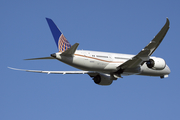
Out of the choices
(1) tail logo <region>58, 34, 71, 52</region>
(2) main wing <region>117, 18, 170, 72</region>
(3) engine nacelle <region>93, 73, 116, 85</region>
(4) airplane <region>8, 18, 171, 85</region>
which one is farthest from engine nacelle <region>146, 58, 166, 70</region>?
(1) tail logo <region>58, 34, 71, 52</region>

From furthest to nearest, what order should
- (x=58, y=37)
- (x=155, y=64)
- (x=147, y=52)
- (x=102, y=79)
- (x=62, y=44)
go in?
(x=102, y=79), (x=155, y=64), (x=58, y=37), (x=62, y=44), (x=147, y=52)

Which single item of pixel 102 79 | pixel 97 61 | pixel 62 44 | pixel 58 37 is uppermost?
pixel 58 37

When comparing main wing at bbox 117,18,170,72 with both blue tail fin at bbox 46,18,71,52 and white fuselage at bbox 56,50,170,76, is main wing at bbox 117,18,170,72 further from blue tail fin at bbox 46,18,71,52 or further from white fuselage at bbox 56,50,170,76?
blue tail fin at bbox 46,18,71,52

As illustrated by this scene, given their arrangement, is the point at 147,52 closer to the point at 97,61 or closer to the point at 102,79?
A: the point at 97,61

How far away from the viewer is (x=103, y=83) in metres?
32.9

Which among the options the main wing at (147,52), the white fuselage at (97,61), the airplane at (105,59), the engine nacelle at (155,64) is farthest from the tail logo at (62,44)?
the engine nacelle at (155,64)

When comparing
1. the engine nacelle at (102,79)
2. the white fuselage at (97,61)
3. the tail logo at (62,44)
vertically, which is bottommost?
the engine nacelle at (102,79)

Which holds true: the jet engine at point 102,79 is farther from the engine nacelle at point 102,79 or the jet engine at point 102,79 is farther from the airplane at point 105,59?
the airplane at point 105,59

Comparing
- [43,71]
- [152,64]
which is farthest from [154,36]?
[43,71]

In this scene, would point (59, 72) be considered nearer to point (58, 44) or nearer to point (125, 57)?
point (58, 44)

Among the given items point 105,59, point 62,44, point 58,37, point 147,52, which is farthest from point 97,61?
point 147,52

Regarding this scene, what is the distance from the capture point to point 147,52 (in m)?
25.5

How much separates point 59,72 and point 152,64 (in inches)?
405

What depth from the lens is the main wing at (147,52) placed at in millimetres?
22744
